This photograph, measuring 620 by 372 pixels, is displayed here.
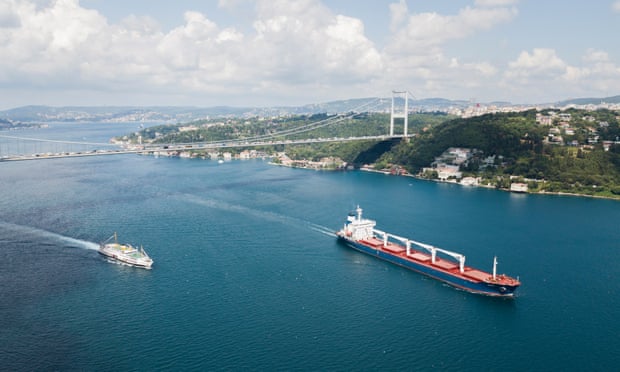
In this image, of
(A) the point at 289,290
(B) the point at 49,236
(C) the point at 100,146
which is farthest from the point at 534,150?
(C) the point at 100,146

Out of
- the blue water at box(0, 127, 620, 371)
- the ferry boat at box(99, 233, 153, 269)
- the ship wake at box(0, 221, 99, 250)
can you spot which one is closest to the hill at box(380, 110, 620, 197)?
the blue water at box(0, 127, 620, 371)

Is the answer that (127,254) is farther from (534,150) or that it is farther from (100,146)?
(100,146)

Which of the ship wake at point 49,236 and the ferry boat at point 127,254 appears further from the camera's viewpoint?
the ship wake at point 49,236

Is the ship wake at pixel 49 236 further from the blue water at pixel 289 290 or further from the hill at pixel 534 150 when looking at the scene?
the hill at pixel 534 150

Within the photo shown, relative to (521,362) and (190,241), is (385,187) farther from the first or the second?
(521,362)

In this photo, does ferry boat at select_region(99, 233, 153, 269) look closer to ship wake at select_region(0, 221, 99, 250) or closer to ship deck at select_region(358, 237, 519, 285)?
ship wake at select_region(0, 221, 99, 250)

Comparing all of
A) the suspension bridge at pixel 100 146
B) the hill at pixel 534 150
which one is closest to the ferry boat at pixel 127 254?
the suspension bridge at pixel 100 146
